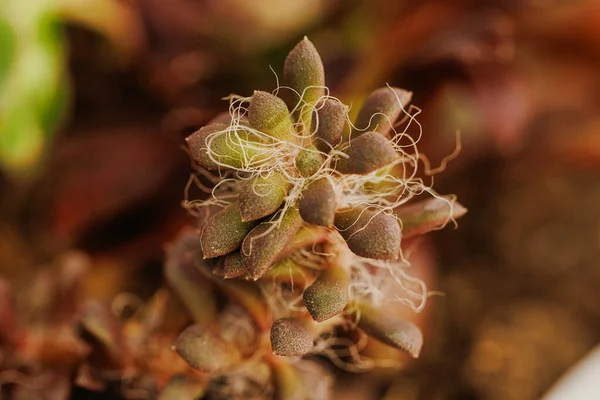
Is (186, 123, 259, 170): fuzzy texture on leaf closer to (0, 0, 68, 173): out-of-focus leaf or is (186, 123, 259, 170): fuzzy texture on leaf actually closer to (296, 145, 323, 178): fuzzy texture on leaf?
(296, 145, 323, 178): fuzzy texture on leaf

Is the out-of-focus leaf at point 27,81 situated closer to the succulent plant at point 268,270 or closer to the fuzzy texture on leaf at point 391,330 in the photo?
the succulent plant at point 268,270

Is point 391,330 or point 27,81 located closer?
point 391,330

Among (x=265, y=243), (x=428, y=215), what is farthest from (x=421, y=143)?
(x=265, y=243)

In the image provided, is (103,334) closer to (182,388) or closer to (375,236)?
(182,388)

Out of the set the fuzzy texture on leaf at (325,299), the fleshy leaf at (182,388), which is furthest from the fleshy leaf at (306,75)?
the fleshy leaf at (182,388)

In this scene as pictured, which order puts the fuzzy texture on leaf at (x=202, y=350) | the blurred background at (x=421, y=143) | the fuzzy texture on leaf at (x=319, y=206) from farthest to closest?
the blurred background at (x=421, y=143) → the fuzzy texture on leaf at (x=202, y=350) → the fuzzy texture on leaf at (x=319, y=206)

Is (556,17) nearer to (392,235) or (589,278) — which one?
(589,278)

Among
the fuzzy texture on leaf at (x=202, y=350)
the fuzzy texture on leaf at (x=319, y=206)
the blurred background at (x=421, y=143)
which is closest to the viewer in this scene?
the fuzzy texture on leaf at (x=319, y=206)

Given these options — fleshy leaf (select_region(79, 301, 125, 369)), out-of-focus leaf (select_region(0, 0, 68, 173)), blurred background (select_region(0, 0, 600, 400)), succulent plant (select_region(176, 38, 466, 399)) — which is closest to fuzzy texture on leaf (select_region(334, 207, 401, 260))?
succulent plant (select_region(176, 38, 466, 399))
